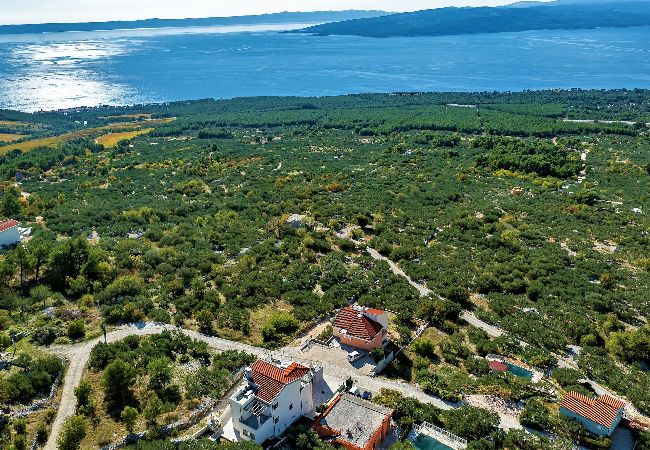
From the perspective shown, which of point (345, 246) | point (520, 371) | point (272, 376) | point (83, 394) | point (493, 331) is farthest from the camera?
point (345, 246)

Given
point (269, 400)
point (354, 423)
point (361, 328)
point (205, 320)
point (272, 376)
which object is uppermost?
point (272, 376)

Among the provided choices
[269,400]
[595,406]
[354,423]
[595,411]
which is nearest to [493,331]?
[595,406]

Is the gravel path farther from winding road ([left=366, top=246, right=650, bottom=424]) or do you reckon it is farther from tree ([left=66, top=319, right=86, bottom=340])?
winding road ([left=366, top=246, right=650, bottom=424])

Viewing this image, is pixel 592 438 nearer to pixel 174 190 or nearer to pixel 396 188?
pixel 396 188

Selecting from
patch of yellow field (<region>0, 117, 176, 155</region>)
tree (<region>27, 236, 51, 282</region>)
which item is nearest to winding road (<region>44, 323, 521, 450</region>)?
tree (<region>27, 236, 51, 282</region>)

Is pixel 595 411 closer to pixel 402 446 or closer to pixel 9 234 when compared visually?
pixel 402 446
